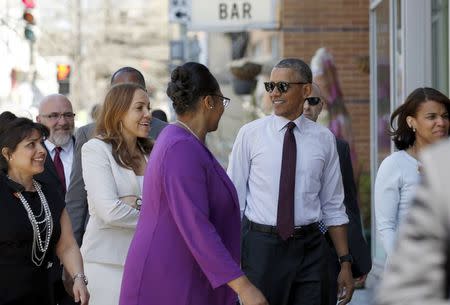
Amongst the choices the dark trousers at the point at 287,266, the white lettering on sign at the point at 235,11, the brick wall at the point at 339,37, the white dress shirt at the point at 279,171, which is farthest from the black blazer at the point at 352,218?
the white lettering on sign at the point at 235,11

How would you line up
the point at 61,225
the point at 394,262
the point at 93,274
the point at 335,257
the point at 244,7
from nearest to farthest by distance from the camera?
the point at 394,262 → the point at 61,225 → the point at 93,274 → the point at 335,257 → the point at 244,7

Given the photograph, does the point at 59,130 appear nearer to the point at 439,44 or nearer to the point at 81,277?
the point at 81,277

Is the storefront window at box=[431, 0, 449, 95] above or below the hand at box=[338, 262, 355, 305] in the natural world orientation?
above

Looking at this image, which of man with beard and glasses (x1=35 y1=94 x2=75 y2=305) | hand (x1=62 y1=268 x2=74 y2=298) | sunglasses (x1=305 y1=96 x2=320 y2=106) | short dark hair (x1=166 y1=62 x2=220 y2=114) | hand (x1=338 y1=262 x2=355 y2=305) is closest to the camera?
short dark hair (x1=166 y1=62 x2=220 y2=114)

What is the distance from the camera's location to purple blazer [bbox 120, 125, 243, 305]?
501 cm

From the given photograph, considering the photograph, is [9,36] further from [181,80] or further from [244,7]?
[181,80]

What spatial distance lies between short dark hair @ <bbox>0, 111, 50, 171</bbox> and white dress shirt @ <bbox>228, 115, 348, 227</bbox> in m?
1.36

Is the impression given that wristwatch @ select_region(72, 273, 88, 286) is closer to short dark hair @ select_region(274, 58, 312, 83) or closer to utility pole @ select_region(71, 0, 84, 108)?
short dark hair @ select_region(274, 58, 312, 83)

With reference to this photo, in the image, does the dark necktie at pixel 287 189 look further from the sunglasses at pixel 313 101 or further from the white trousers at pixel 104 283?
the sunglasses at pixel 313 101

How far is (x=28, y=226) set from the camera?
589 centimetres

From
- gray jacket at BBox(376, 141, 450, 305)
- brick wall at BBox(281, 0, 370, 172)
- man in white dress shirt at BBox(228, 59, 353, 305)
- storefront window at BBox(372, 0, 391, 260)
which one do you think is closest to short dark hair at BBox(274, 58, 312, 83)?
man in white dress shirt at BBox(228, 59, 353, 305)

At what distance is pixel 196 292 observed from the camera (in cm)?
518

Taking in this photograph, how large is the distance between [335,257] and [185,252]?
204 centimetres

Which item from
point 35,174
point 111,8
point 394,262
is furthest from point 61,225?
point 111,8
